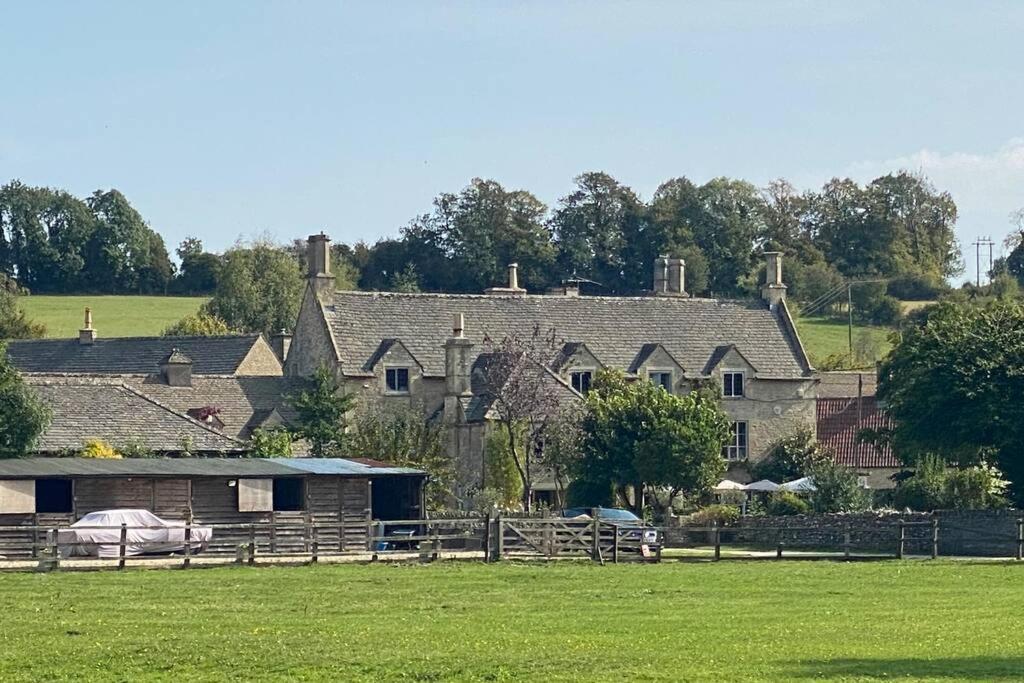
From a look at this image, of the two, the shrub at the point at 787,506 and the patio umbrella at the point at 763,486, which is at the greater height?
the patio umbrella at the point at 763,486

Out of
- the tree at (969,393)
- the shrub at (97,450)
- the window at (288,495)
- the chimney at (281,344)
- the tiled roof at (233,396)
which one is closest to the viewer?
the window at (288,495)

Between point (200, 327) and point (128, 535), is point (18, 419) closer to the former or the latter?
point (128, 535)

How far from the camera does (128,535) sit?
52.3 m

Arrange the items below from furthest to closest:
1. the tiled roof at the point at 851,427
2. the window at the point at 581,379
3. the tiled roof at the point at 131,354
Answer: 1. the tiled roof at the point at 131,354
2. the tiled roof at the point at 851,427
3. the window at the point at 581,379

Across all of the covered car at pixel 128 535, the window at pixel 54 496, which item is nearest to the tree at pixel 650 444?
the covered car at pixel 128 535

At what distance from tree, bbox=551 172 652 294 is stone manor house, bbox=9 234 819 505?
59.7 meters

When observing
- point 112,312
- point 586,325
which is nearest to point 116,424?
point 586,325

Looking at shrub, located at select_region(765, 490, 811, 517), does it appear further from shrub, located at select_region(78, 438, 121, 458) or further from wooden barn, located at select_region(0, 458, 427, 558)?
shrub, located at select_region(78, 438, 121, 458)

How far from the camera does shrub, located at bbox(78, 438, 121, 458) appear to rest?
204 feet

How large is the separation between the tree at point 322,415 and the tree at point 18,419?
44.9 ft

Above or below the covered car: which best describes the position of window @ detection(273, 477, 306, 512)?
above

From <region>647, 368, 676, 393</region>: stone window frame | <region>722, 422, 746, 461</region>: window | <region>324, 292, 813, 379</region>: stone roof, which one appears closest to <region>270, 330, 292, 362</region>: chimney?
<region>324, 292, 813, 379</region>: stone roof

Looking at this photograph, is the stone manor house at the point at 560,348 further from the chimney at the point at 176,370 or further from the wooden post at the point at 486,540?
the wooden post at the point at 486,540

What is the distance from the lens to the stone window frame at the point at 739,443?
8756 cm
